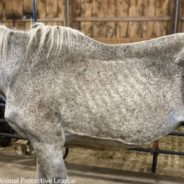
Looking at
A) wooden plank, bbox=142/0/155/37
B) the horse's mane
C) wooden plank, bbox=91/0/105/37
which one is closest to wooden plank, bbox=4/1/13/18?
wooden plank, bbox=91/0/105/37

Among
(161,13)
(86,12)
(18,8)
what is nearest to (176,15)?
(161,13)

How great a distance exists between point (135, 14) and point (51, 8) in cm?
113

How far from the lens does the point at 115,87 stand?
901 millimetres

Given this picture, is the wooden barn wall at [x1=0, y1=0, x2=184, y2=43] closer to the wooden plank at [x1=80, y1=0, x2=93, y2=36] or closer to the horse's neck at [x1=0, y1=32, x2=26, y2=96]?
the wooden plank at [x1=80, y1=0, x2=93, y2=36]

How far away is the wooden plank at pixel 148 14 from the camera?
3.35 meters

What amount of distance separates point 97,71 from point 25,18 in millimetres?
3120

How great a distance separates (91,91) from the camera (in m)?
0.91

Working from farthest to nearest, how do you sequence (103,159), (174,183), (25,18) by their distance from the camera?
(25,18) < (103,159) < (174,183)

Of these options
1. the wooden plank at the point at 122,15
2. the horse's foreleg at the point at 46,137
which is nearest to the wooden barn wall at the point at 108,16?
the wooden plank at the point at 122,15

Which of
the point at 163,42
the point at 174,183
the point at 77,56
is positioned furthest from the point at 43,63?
the point at 174,183

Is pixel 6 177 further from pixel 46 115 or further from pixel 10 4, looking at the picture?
pixel 10 4

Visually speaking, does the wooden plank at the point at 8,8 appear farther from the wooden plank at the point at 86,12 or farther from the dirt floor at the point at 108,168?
the dirt floor at the point at 108,168

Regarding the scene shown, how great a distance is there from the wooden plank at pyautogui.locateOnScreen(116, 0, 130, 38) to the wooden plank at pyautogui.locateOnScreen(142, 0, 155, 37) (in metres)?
0.22

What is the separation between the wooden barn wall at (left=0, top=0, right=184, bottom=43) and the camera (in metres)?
3.36
